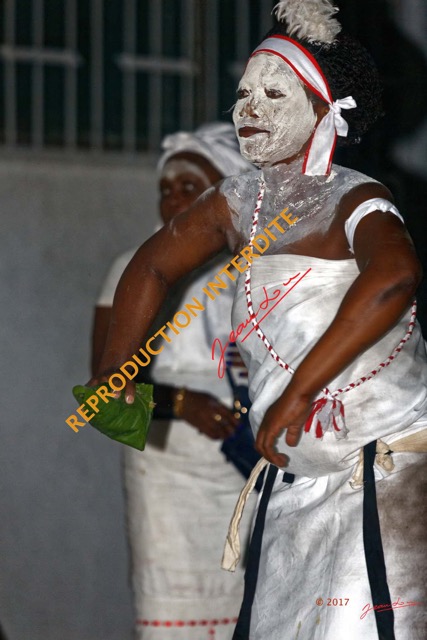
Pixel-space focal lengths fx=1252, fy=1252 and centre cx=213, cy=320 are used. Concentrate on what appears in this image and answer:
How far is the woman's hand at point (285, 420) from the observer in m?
2.37

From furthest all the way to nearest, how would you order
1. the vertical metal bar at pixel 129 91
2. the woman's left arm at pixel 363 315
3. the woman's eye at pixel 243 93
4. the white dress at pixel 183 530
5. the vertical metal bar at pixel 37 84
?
the vertical metal bar at pixel 129 91 → the vertical metal bar at pixel 37 84 → the white dress at pixel 183 530 → the woman's eye at pixel 243 93 → the woman's left arm at pixel 363 315

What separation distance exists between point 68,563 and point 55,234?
1.37 m

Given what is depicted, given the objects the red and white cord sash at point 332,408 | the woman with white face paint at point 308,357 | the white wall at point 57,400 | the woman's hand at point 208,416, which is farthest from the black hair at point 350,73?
the white wall at point 57,400

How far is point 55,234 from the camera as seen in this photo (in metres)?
5.16

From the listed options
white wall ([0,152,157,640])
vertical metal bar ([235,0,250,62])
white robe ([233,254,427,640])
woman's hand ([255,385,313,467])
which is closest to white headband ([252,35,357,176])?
white robe ([233,254,427,640])

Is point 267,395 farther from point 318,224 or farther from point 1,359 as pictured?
point 1,359

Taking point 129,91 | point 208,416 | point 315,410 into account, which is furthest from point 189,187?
point 315,410

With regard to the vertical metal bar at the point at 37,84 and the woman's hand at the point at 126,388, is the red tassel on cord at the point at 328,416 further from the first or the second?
the vertical metal bar at the point at 37,84

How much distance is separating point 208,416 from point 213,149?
926 millimetres

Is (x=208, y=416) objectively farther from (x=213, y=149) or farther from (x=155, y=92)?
(x=155, y=92)

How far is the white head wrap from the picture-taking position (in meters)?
4.24

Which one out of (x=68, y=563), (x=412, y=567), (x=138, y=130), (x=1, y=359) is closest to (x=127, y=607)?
(x=68, y=563)

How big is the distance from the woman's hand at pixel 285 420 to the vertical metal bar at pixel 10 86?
3.01 meters

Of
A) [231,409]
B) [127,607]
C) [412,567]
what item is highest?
[412,567]
